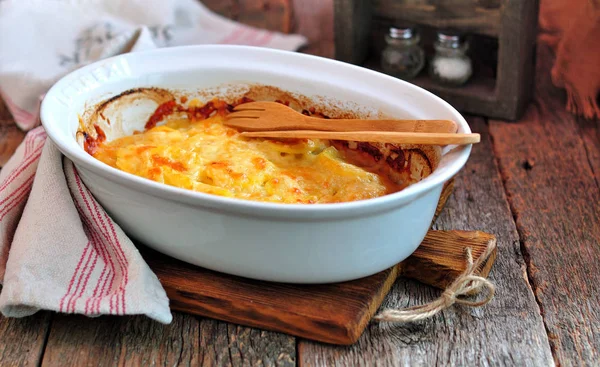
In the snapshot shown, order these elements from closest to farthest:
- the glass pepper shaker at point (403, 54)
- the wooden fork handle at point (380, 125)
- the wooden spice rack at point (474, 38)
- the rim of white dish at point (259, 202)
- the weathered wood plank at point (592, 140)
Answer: the rim of white dish at point (259, 202)
the wooden fork handle at point (380, 125)
the weathered wood plank at point (592, 140)
the wooden spice rack at point (474, 38)
the glass pepper shaker at point (403, 54)

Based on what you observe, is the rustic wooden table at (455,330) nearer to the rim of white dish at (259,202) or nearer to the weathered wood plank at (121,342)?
the weathered wood plank at (121,342)

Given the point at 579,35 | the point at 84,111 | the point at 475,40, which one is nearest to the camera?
the point at 84,111

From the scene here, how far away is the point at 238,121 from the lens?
5.45ft

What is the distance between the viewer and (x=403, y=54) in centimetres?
226

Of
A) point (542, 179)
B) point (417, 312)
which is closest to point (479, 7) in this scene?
point (542, 179)

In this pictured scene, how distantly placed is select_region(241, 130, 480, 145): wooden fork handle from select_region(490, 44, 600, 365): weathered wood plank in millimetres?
370

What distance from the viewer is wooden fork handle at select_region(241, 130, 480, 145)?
1.29 meters

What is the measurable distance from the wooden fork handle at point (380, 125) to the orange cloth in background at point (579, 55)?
0.95 m

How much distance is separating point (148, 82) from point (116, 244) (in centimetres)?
51

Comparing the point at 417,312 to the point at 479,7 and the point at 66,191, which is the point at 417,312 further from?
the point at 479,7

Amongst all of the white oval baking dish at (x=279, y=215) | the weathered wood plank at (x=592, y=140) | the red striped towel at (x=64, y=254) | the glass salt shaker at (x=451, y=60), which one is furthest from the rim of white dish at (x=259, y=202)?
the glass salt shaker at (x=451, y=60)

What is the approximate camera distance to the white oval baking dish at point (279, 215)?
1.19m

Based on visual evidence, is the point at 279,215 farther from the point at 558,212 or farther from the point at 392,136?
the point at 558,212

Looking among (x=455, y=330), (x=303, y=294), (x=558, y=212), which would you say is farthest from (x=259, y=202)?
(x=558, y=212)
